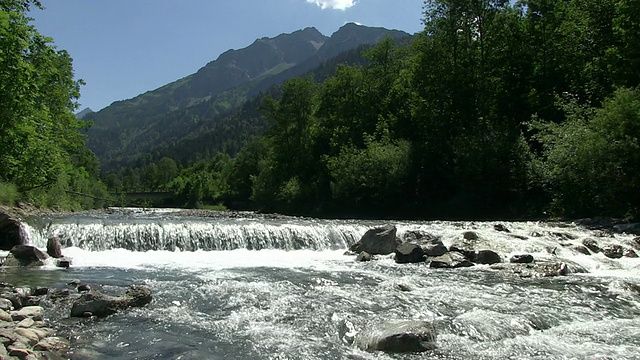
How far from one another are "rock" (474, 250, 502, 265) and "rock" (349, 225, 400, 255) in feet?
11.7

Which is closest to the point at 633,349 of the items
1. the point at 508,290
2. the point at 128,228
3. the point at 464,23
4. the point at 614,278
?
the point at 508,290

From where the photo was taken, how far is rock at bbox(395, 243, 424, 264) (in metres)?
17.1

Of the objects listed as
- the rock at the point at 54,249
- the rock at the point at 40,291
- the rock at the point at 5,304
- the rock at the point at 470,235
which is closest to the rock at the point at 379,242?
the rock at the point at 470,235

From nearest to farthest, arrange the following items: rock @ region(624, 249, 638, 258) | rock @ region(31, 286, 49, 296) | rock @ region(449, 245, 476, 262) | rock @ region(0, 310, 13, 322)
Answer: rock @ region(0, 310, 13, 322)
rock @ region(31, 286, 49, 296)
rock @ region(449, 245, 476, 262)
rock @ region(624, 249, 638, 258)

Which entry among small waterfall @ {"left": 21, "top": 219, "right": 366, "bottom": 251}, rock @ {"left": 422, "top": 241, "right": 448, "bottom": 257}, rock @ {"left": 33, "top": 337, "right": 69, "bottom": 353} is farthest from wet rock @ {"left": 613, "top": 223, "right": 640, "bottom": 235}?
rock @ {"left": 33, "top": 337, "right": 69, "bottom": 353}

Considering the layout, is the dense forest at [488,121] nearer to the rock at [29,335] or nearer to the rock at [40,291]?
the rock at [40,291]

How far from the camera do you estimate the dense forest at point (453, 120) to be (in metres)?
24.0

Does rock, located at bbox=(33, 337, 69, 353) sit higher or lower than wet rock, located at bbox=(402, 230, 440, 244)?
higher

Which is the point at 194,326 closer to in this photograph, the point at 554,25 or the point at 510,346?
the point at 510,346

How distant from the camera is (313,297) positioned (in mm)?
11469

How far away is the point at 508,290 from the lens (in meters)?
12.2

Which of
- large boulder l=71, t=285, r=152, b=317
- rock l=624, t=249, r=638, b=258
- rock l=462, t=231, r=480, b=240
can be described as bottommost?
rock l=624, t=249, r=638, b=258

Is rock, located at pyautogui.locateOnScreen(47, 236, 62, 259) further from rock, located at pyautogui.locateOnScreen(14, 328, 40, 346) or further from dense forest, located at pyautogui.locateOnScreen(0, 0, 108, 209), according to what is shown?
rock, located at pyautogui.locateOnScreen(14, 328, 40, 346)

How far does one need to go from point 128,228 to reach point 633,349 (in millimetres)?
18991
